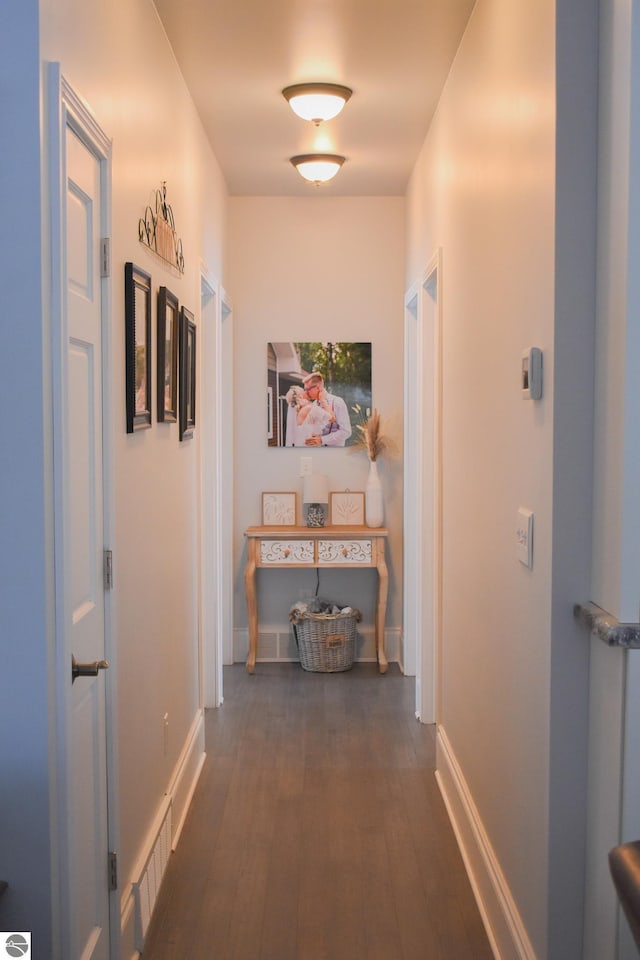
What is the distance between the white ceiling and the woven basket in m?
2.48

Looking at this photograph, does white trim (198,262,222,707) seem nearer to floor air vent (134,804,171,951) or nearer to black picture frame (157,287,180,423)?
black picture frame (157,287,180,423)

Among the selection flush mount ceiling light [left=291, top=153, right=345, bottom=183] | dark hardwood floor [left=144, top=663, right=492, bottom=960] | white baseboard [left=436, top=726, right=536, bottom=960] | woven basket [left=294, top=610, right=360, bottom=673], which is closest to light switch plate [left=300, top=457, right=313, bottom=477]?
woven basket [left=294, top=610, right=360, bottom=673]

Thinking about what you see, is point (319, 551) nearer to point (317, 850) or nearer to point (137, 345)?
point (317, 850)

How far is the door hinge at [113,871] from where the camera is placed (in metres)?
2.46

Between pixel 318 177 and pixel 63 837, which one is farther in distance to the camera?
pixel 318 177

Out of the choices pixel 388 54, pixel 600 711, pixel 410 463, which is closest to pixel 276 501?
pixel 410 463

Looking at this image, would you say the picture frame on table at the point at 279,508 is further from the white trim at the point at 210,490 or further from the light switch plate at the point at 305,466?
the white trim at the point at 210,490

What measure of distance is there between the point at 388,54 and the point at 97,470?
6.79 ft

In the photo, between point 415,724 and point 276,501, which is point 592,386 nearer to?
point 415,724

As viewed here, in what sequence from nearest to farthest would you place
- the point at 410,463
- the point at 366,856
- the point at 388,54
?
the point at 366,856, the point at 388,54, the point at 410,463

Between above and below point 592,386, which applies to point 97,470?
below

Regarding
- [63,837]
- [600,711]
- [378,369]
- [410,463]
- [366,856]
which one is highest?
[378,369]

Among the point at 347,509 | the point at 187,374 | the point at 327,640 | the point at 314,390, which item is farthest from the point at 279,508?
the point at 187,374

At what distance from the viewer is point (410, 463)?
5.68 metres
